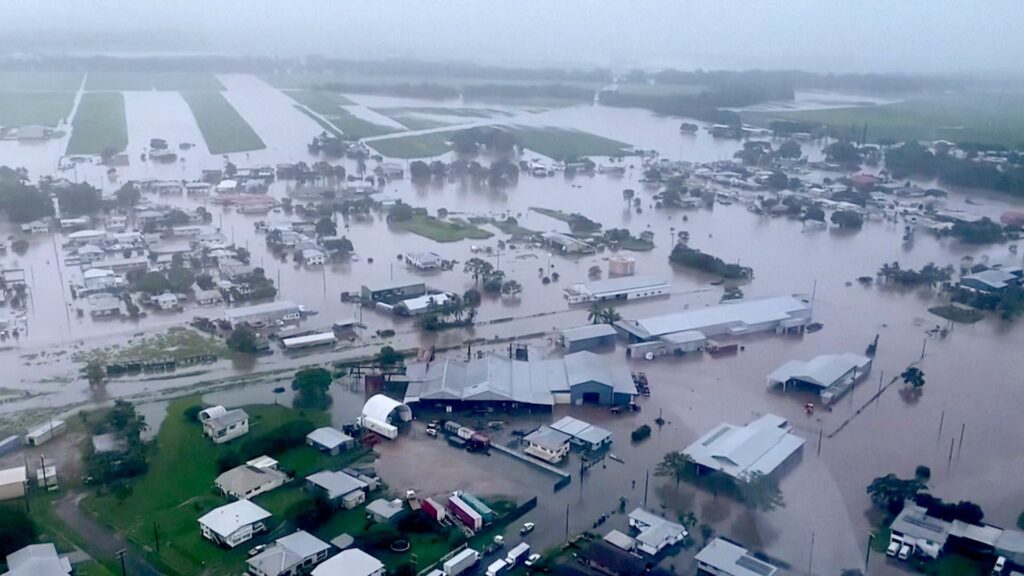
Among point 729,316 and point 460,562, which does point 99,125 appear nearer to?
point 729,316

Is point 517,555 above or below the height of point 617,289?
below

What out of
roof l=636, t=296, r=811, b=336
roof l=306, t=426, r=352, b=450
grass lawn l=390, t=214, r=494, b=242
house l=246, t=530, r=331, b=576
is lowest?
house l=246, t=530, r=331, b=576

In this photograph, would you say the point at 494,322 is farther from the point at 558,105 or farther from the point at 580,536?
the point at 558,105

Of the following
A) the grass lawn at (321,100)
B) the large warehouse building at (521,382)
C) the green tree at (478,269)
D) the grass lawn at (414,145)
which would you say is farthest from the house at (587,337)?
the grass lawn at (321,100)

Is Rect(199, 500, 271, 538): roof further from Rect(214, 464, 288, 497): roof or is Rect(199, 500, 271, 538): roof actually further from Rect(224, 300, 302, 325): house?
Rect(224, 300, 302, 325): house

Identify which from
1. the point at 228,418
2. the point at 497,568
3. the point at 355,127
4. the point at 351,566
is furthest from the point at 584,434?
the point at 355,127

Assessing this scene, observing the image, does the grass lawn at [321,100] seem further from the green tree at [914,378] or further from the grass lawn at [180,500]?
the green tree at [914,378]

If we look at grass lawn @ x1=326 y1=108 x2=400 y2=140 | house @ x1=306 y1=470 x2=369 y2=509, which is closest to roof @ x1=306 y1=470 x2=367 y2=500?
house @ x1=306 y1=470 x2=369 y2=509
